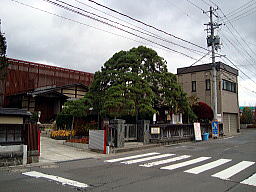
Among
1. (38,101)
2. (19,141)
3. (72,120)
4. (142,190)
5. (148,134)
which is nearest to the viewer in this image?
(142,190)

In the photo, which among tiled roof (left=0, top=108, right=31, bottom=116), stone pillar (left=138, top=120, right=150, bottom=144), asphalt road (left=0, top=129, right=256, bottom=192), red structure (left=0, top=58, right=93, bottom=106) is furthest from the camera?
red structure (left=0, top=58, right=93, bottom=106)

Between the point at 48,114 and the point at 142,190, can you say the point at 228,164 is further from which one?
the point at 48,114

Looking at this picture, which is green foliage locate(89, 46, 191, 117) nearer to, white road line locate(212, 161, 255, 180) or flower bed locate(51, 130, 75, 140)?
flower bed locate(51, 130, 75, 140)

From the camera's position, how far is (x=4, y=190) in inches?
234

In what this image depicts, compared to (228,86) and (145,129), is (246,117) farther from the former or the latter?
(145,129)

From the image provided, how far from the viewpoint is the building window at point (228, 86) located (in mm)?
32000

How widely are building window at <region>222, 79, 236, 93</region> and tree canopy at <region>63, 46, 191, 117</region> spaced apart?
47.7 ft

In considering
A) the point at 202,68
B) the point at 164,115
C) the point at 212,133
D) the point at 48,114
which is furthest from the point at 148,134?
the point at 202,68

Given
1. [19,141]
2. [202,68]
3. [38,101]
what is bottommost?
[19,141]

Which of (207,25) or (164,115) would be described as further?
(207,25)

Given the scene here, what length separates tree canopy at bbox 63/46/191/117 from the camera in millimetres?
15484

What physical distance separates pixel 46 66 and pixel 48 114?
860 cm

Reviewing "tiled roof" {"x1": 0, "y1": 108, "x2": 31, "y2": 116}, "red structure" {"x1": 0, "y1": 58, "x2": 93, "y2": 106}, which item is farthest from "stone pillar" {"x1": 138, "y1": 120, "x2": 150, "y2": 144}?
"red structure" {"x1": 0, "y1": 58, "x2": 93, "y2": 106}

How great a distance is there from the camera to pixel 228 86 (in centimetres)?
3322
